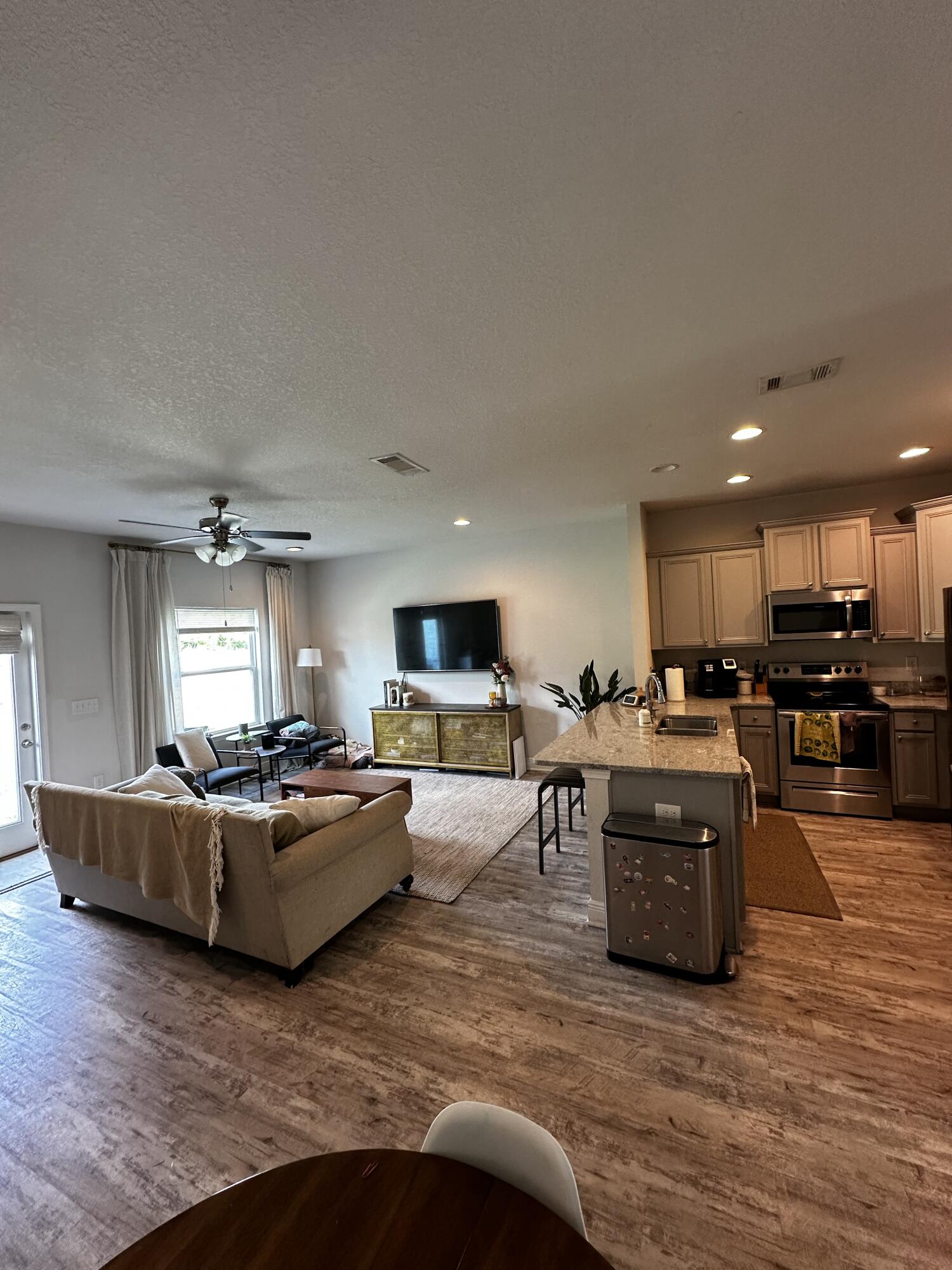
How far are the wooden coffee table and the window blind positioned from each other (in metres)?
2.54

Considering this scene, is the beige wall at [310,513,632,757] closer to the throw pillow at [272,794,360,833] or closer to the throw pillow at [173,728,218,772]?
the throw pillow at [173,728,218,772]

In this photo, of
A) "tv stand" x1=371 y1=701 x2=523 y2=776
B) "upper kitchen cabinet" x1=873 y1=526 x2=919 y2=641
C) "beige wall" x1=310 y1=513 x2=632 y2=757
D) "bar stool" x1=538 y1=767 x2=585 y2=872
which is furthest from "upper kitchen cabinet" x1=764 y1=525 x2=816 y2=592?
"tv stand" x1=371 y1=701 x2=523 y2=776

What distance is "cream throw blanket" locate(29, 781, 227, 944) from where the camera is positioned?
2492 mm

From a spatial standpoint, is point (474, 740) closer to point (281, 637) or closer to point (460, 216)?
point (281, 637)

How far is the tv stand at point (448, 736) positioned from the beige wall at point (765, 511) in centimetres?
250

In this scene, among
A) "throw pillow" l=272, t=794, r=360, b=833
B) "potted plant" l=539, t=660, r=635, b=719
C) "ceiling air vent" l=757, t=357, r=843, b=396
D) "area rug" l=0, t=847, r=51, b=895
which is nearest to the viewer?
"ceiling air vent" l=757, t=357, r=843, b=396

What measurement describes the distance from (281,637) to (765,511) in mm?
5769

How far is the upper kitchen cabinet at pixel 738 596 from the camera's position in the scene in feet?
15.1

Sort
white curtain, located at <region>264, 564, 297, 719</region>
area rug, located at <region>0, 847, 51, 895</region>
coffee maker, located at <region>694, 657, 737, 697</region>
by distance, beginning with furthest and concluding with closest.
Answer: white curtain, located at <region>264, 564, 297, 719</region>
coffee maker, located at <region>694, 657, 737, 697</region>
area rug, located at <region>0, 847, 51, 895</region>

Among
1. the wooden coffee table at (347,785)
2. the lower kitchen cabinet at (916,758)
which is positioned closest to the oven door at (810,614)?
the lower kitchen cabinet at (916,758)

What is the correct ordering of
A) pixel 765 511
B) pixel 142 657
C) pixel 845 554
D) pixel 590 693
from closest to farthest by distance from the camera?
pixel 845 554 < pixel 765 511 < pixel 590 693 < pixel 142 657

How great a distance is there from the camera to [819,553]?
4277 millimetres

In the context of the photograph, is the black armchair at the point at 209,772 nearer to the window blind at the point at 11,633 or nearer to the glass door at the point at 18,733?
the glass door at the point at 18,733

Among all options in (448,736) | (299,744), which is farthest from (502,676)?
(299,744)
